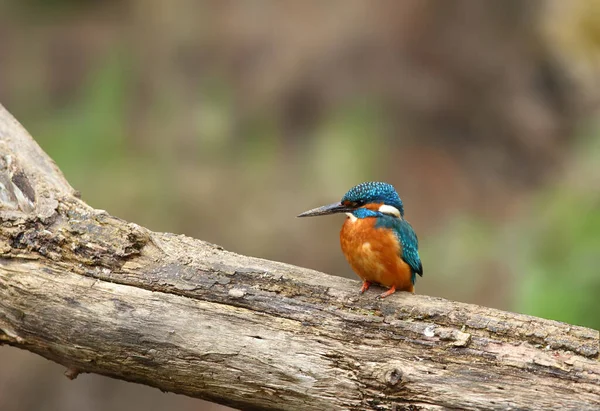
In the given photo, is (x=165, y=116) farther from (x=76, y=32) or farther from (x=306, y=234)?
(x=306, y=234)

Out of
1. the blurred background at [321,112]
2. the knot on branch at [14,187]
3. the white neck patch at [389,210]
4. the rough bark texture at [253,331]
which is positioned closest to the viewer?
the rough bark texture at [253,331]

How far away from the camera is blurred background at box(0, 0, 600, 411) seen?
7934 mm

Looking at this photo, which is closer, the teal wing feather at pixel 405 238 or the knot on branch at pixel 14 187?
the knot on branch at pixel 14 187

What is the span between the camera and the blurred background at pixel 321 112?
26.0 ft

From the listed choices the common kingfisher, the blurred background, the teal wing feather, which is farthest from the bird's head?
the blurred background

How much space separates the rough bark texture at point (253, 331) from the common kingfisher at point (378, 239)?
0.62 feet

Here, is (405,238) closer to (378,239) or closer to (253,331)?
Result: (378,239)

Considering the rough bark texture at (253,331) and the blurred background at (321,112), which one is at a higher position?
the blurred background at (321,112)

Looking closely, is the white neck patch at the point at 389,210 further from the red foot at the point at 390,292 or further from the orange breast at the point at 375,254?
the red foot at the point at 390,292

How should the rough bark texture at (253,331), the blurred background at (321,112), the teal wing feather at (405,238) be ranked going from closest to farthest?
the rough bark texture at (253,331) < the teal wing feather at (405,238) < the blurred background at (321,112)

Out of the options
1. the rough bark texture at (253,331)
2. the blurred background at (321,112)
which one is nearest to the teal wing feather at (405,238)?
the rough bark texture at (253,331)

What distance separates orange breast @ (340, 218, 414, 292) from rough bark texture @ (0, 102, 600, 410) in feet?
0.57

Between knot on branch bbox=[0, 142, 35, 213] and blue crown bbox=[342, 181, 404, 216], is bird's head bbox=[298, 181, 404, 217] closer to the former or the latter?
blue crown bbox=[342, 181, 404, 216]

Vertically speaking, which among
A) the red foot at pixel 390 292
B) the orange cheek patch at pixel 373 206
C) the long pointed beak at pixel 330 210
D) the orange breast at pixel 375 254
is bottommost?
the red foot at pixel 390 292
